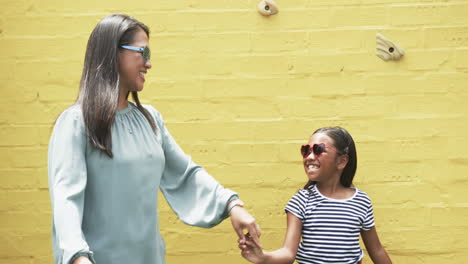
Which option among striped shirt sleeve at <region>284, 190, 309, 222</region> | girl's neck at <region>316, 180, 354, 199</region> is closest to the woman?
striped shirt sleeve at <region>284, 190, 309, 222</region>

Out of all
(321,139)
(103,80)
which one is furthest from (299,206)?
(103,80)

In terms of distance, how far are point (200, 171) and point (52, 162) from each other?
76 cm

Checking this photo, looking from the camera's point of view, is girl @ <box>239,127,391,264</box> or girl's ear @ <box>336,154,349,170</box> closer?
girl @ <box>239,127,391,264</box>

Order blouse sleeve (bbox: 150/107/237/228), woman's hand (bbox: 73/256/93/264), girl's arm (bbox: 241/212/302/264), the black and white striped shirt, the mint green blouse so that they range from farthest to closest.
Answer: the black and white striped shirt, girl's arm (bbox: 241/212/302/264), blouse sleeve (bbox: 150/107/237/228), the mint green blouse, woman's hand (bbox: 73/256/93/264)

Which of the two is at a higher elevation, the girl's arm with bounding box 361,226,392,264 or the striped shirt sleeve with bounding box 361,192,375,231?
the striped shirt sleeve with bounding box 361,192,375,231

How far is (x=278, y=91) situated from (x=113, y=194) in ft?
5.58

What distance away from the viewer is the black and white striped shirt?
3.93 m

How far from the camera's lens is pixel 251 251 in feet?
11.5

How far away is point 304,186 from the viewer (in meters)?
4.31

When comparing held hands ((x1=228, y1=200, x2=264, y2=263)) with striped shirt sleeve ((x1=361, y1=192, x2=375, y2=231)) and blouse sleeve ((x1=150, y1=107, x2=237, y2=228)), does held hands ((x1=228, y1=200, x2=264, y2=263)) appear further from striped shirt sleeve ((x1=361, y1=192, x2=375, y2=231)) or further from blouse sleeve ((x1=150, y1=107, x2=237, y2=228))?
striped shirt sleeve ((x1=361, y1=192, x2=375, y2=231))

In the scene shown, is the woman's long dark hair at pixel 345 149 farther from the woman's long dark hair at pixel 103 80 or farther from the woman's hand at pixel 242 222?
the woman's long dark hair at pixel 103 80

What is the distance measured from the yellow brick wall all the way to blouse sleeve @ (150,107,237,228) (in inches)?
40.4

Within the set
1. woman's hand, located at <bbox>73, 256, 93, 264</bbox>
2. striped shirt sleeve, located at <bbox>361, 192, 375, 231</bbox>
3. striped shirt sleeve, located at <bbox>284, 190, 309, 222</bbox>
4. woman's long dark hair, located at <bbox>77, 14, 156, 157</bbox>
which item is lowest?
striped shirt sleeve, located at <bbox>361, 192, 375, 231</bbox>

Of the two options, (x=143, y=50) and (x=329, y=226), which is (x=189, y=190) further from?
(x=329, y=226)
